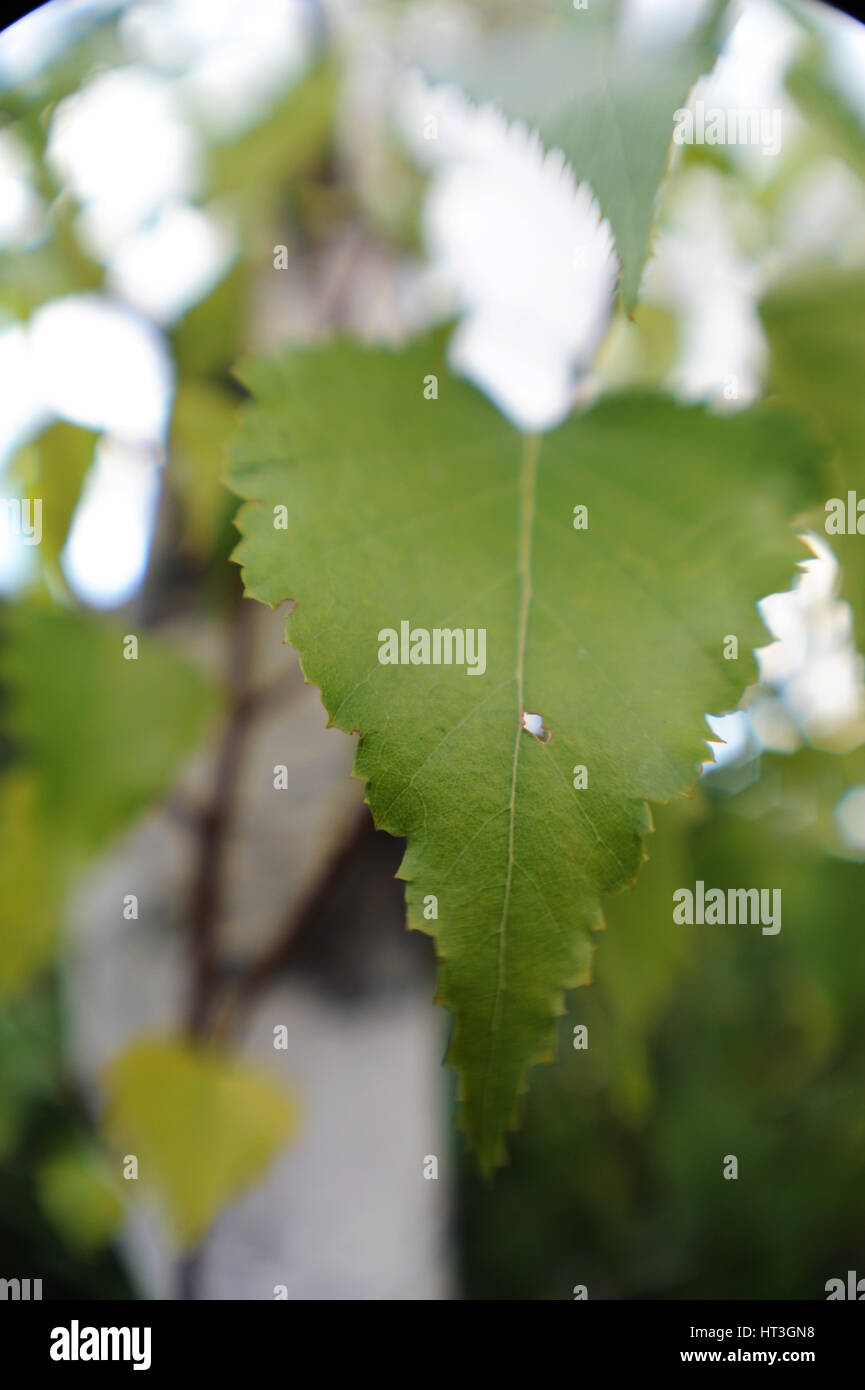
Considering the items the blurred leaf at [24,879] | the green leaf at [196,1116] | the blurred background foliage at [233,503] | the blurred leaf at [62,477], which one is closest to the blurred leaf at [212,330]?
the blurred background foliage at [233,503]

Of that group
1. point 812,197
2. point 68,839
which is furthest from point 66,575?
point 812,197

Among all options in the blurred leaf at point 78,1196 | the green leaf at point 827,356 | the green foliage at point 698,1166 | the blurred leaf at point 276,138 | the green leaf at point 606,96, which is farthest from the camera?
the green foliage at point 698,1166

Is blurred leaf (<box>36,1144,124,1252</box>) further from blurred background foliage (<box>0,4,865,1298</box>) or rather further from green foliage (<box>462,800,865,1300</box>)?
green foliage (<box>462,800,865,1300</box>)

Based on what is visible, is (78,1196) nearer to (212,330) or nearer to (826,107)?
(212,330)

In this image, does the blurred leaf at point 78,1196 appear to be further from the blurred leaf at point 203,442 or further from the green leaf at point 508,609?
the green leaf at point 508,609

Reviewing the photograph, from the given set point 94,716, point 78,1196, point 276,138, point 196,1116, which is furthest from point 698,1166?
point 276,138

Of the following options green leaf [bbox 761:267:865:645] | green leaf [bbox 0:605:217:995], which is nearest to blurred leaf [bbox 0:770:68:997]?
green leaf [bbox 0:605:217:995]

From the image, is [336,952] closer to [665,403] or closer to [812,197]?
[665,403]
